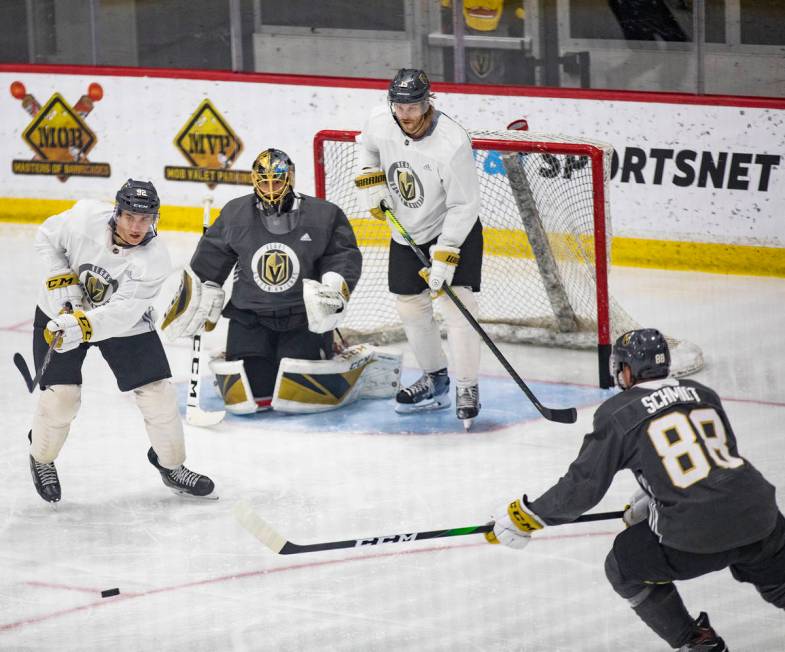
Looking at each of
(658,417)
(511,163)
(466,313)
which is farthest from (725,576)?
(511,163)

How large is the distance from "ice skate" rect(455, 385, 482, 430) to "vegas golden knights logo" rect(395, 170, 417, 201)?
2.23 feet

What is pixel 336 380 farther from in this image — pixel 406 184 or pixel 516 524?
pixel 516 524

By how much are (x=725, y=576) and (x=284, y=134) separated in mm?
4015

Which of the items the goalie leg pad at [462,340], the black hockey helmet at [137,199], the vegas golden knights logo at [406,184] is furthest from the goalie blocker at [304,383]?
the black hockey helmet at [137,199]

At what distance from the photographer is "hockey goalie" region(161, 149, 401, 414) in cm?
483

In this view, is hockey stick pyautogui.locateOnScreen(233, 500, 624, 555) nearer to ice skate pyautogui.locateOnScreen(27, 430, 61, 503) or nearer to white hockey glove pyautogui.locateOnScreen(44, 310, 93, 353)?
white hockey glove pyautogui.locateOnScreen(44, 310, 93, 353)

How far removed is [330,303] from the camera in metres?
4.79

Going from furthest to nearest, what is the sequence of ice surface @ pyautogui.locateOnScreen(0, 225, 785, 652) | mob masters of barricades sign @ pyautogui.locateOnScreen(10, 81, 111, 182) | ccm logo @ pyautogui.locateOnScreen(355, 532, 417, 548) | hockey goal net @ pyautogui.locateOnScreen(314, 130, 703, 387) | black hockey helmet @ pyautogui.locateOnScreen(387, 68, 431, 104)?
mob masters of barricades sign @ pyautogui.locateOnScreen(10, 81, 111, 182), hockey goal net @ pyautogui.locateOnScreen(314, 130, 703, 387), black hockey helmet @ pyautogui.locateOnScreen(387, 68, 431, 104), ice surface @ pyautogui.locateOnScreen(0, 225, 785, 652), ccm logo @ pyautogui.locateOnScreen(355, 532, 417, 548)

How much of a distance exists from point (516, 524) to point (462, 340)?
1.79 meters

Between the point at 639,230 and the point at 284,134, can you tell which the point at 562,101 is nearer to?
the point at 639,230

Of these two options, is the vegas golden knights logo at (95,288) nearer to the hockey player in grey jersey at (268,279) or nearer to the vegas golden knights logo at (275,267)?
the hockey player in grey jersey at (268,279)

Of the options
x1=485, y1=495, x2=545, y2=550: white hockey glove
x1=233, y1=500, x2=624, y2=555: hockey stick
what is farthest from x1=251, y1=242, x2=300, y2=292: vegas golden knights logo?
x1=485, y1=495, x2=545, y2=550: white hockey glove

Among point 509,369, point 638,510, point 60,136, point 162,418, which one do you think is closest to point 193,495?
point 162,418

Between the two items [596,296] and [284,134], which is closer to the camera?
[596,296]
